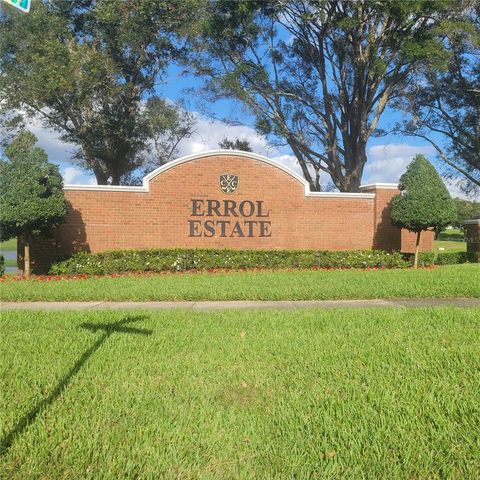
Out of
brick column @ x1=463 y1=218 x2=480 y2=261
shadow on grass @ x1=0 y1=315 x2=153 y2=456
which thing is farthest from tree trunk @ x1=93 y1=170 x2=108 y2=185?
shadow on grass @ x1=0 y1=315 x2=153 y2=456

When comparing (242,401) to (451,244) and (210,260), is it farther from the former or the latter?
(451,244)

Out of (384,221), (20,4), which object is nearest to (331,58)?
(384,221)

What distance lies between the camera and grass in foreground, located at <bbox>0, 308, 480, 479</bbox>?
2814 mm

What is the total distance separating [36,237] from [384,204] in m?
11.3

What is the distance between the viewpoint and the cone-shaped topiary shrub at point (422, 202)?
14398 mm

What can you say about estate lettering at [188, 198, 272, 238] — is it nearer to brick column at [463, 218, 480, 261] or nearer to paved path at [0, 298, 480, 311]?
paved path at [0, 298, 480, 311]

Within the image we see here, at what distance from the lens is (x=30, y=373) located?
436 cm

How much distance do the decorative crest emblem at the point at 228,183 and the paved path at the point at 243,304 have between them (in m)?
7.39

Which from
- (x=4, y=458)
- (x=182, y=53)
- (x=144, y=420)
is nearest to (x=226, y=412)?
(x=144, y=420)

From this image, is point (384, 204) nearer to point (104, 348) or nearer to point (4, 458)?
point (104, 348)

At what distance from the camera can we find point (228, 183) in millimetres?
15500

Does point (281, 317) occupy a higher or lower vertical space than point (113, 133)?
lower

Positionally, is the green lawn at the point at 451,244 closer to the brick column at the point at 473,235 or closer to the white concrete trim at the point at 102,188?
the brick column at the point at 473,235

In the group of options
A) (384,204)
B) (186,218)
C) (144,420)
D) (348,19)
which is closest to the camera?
(144,420)
